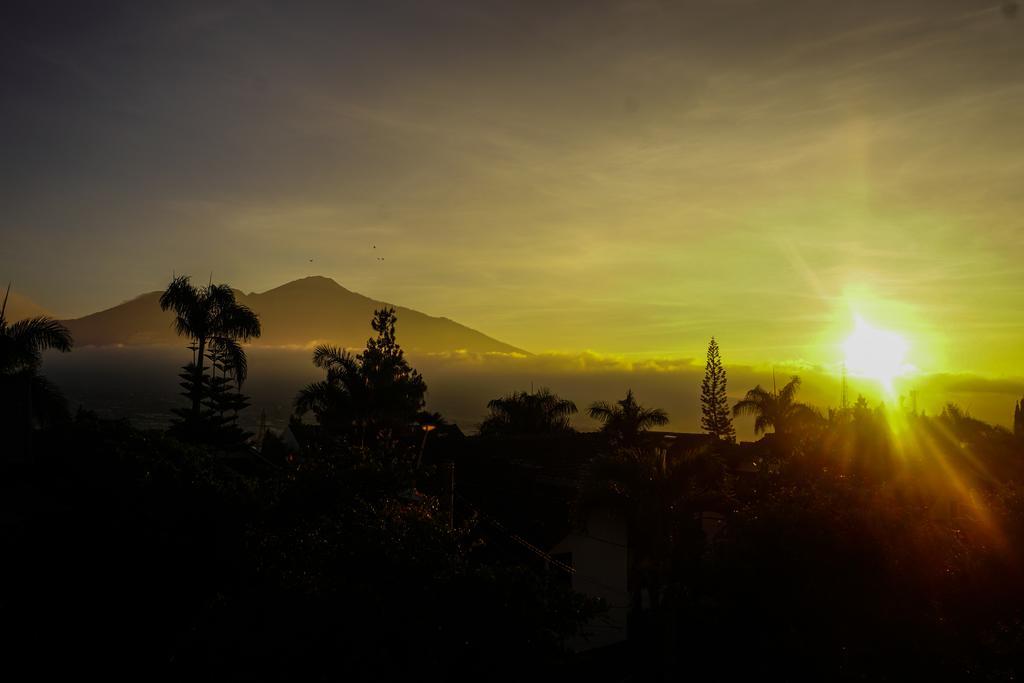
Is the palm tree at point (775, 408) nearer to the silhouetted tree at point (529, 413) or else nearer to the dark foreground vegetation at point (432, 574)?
the silhouetted tree at point (529, 413)

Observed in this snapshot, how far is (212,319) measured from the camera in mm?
37812

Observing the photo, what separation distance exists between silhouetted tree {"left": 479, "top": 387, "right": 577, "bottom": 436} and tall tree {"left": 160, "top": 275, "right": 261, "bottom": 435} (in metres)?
17.9

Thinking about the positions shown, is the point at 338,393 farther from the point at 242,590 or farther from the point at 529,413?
the point at 242,590

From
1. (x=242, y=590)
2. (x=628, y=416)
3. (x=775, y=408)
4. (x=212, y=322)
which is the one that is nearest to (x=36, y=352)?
(x=212, y=322)

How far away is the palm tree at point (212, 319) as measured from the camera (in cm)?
3728

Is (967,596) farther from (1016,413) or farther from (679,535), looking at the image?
(1016,413)

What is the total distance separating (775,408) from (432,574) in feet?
152

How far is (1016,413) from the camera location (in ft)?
147

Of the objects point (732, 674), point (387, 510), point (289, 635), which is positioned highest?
point (387, 510)

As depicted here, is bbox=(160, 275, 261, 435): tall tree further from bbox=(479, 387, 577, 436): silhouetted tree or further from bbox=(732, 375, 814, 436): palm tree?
bbox=(732, 375, 814, 436): palm tree

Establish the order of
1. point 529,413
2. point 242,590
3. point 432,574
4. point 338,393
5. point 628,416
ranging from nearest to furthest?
1. point 242,590
2. point 432,574
3. point 338,393
4. point 628,416
5. point 529,413

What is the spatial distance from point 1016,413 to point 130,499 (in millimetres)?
51834

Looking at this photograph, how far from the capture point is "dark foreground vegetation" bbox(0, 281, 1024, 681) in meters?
8.41

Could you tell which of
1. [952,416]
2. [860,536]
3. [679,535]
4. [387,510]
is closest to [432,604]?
[387,510]
